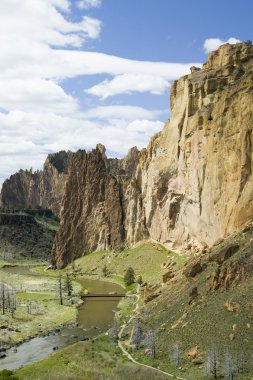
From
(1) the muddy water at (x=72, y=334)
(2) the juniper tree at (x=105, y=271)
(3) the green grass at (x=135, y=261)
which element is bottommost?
(1) the muddy water at (x=72, y=334)

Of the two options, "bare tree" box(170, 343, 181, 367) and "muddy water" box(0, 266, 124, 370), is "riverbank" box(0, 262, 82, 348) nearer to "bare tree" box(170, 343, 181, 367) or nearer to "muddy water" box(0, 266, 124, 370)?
"muddy water" box(0, 266, 124, 370)

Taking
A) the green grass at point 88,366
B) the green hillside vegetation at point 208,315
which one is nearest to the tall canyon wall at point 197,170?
the green hillside vegetation at point 208,315

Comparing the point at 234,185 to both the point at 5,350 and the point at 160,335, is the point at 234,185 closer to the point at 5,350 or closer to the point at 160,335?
the point at 160,335

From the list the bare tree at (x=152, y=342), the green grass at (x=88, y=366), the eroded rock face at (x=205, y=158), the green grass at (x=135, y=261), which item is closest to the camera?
the green grass at (x=88, y=366)

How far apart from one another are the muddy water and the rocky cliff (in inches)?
1114

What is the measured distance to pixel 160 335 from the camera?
7106cm

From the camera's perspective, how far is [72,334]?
87.1 metres

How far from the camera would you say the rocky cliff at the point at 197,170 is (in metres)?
103

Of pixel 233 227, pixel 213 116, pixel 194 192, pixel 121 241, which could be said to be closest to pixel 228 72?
pixel 213 116

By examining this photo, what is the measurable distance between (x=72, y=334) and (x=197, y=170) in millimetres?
55078

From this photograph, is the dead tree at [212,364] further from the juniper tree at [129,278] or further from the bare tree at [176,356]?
the juniper tree at [129,278]

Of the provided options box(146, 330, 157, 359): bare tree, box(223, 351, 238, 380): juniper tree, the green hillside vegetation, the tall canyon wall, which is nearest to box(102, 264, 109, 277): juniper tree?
the tall canyon wall

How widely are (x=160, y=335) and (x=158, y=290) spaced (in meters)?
23.6

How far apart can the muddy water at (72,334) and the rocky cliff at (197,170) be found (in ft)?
92.8
